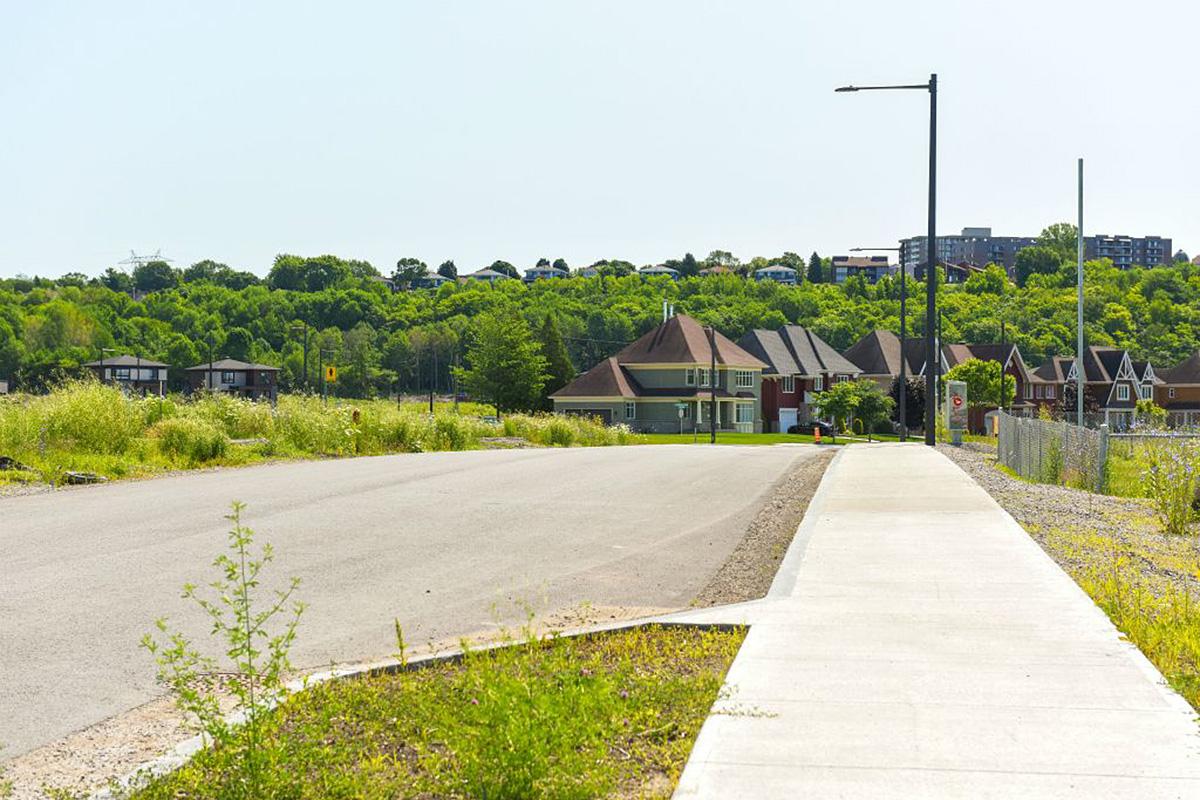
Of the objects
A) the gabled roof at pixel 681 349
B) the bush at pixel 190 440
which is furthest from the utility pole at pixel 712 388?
the bush at pixel 190 440

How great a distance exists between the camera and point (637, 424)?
8612 cm

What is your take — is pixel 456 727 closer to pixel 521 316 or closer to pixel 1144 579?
pixel 1144 579

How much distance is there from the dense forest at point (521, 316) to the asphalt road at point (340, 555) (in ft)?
289

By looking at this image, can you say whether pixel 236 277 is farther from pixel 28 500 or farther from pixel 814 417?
pixel 28 500

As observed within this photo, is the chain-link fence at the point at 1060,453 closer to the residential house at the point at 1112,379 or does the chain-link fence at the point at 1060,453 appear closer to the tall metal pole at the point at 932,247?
the tall metal pole at the point at 932,247

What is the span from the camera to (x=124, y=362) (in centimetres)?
12850

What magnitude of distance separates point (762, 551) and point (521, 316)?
10111 cm

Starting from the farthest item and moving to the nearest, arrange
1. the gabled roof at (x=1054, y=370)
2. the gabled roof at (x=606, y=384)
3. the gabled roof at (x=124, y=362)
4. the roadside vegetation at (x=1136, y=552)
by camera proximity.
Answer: the gabled roof at (x=124, y=362) < the gabled roof at (x=1054, y=370) < the gabled roof at (x=606, y=384) < the roadside vegetation at (x=1136, y=552)

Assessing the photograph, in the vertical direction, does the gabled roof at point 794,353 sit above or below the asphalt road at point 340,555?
above

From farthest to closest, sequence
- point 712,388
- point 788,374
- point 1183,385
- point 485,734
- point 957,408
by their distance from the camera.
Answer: point 1183,385, point 788,374, point 712,388, point 957,408, point 485,734

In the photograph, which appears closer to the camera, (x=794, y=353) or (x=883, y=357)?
(x=794, y=353)

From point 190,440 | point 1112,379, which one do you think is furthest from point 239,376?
point 190,440

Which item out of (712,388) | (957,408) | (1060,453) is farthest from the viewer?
(712,388)

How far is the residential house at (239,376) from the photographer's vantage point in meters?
132
